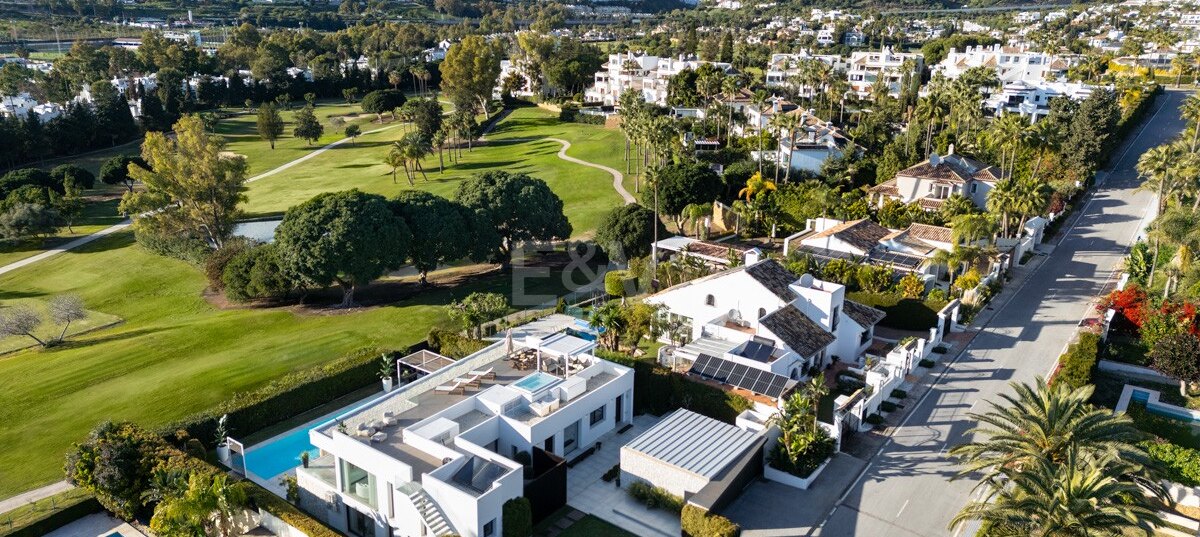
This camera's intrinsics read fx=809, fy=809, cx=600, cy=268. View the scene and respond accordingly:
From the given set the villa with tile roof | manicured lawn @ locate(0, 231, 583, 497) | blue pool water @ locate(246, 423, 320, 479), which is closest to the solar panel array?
blue pool water @ locate(246, 423, 320, 479)

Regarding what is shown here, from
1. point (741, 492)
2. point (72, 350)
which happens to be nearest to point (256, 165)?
point (72, 350)

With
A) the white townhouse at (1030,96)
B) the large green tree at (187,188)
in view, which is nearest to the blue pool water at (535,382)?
the large green tree at (187,188)

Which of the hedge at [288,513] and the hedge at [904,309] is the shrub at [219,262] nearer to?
the hedge at [288,513]

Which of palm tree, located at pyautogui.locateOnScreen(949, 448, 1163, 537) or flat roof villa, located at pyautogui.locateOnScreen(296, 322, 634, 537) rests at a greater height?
palm tree, located at pyautogui.locateOnScreen(949, 448, 1163, 537)

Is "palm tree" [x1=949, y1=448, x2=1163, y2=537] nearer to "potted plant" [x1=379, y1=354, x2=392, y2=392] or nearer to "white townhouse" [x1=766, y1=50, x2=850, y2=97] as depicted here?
"potted plant" [x1=379, y1=354, x2=392, y2=392]

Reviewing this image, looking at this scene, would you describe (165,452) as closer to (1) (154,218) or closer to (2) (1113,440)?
(2) (1113,440)
